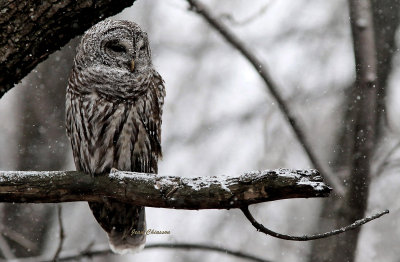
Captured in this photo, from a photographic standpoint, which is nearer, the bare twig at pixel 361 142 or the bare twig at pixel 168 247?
the bare twig at pixel 361 142

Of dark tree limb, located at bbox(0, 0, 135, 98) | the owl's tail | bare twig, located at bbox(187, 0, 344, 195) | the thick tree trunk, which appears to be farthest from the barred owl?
the thick tree trunk

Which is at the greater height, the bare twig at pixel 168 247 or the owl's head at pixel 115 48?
the owl's head at pixel 115 48

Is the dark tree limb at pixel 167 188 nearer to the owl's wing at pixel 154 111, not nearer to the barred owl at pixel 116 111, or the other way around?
the barred owl at pixel 116 111

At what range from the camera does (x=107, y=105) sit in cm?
415

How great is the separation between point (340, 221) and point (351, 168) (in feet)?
1.29

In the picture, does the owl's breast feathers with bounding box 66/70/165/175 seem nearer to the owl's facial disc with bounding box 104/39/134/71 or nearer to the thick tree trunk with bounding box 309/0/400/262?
the owl's facial disc with bounding box 104/39/134/71

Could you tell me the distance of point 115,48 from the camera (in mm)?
4516

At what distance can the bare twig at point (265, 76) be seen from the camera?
4.43m

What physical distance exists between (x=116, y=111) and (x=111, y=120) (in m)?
0.07

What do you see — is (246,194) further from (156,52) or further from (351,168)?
(156,52)

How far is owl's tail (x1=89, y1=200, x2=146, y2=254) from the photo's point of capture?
4.32m

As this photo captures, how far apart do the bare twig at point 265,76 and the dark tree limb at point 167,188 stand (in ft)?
5.85

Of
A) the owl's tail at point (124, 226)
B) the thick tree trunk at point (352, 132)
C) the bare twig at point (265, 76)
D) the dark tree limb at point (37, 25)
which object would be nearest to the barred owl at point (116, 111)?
the owl's tail at point (124, 226)

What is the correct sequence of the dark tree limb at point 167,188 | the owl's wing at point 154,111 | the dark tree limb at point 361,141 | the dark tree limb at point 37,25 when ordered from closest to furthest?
the dark tree limb at point 167,188, the dark tree limb at point 37,25, the dark tree limb at point 361,141, the owl's wing at point 154,111
